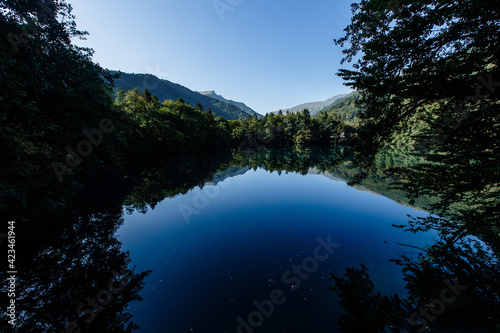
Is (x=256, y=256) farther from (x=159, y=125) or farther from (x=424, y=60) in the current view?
(x=159, y=125)

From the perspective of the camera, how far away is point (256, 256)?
755 centimetres

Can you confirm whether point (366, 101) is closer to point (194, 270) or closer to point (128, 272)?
point (194, 270)

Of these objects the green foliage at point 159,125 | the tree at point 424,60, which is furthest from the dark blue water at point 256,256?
the green foliage at point 159,125

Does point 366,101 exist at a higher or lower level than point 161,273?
higher

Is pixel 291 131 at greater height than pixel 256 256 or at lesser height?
greater

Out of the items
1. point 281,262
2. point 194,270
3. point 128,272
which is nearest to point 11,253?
point 128,272

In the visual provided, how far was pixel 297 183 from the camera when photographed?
778 inches

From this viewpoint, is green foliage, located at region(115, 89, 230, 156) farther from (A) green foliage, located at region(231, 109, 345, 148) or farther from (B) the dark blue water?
(A) green foliage, located at region(231, 109, 345, 148)

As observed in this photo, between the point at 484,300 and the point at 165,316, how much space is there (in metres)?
9.28

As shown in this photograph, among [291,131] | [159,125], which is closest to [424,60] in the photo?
Answer: [159,125]

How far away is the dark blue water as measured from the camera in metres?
4.95

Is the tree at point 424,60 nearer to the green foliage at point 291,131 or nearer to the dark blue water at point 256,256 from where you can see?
the dark blue water at point 256,256

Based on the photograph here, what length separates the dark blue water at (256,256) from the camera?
495cm

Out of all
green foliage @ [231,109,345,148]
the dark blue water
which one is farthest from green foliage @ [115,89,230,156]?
green foliage @ [231,109,345,148]
